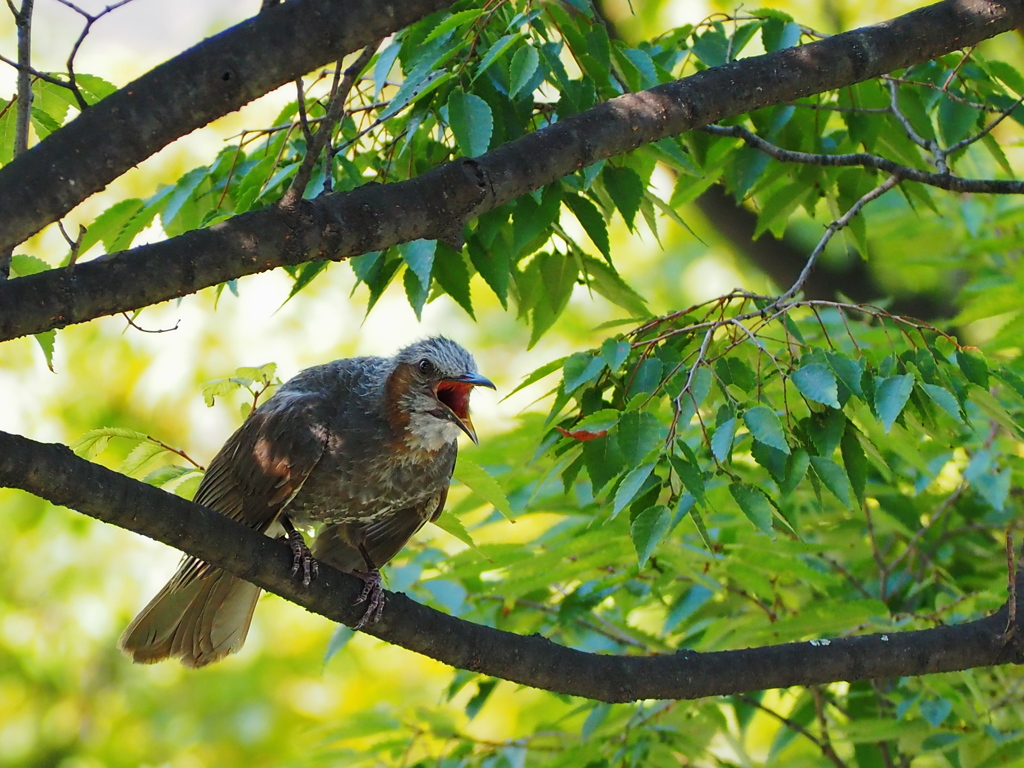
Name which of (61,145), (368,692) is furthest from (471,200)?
(368,692)

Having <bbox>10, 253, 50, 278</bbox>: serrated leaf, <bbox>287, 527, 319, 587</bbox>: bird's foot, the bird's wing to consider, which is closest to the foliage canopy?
<bbox>10, 253, 50, 278</bbox>: serrated leaf

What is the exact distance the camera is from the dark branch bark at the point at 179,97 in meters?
2.12

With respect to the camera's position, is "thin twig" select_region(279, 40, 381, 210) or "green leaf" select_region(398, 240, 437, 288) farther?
"green leaf" select_region(398, 240, 437, 288)

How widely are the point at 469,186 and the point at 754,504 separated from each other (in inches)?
37.1

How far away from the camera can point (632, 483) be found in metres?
2.50

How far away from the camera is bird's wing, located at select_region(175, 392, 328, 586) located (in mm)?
3543

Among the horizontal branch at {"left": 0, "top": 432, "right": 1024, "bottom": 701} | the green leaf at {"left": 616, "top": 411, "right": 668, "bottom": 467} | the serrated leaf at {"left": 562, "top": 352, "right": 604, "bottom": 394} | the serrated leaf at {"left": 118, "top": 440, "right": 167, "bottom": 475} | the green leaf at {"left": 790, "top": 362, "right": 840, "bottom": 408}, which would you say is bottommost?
the horizontal branch at {"left": 0, "top": 432, "right": 1024, "bottom": 701}

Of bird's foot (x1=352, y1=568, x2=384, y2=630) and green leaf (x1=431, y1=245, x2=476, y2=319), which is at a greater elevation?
green leaf (x1=431, y1=245, x2=476, y2=319)

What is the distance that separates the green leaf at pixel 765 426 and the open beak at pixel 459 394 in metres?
1.37

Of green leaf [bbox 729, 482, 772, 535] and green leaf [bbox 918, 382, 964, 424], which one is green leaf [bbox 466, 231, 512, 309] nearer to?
green leaf [bbox 729, 482, 772, 535]

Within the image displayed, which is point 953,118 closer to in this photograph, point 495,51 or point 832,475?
point 832,475

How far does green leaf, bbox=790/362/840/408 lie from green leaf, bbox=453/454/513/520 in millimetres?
923

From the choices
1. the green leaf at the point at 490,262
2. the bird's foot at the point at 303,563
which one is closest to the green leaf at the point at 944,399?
the green leaf at the point at 490,262

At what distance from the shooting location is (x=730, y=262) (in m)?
8.14
